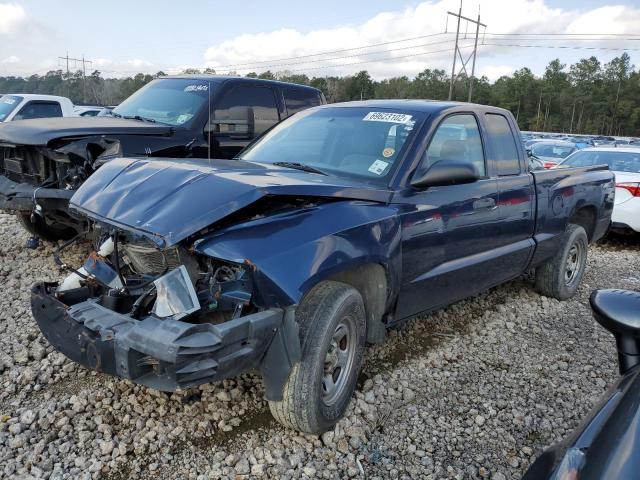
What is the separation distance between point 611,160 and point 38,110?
463 inches

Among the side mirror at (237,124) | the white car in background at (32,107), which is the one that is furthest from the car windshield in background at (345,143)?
the white car in background at (32,107)

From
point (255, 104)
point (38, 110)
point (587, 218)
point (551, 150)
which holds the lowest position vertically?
point (551, 150)

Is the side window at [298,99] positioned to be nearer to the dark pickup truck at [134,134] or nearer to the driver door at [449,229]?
the dark pickup truck at [134,134]

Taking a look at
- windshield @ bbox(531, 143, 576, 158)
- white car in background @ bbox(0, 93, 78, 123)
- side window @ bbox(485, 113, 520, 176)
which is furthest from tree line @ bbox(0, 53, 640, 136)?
side window @ bbox(485, 113, 520, 176)

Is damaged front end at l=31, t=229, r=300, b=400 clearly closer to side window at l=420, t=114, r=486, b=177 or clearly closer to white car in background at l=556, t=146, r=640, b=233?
side window at l=420, t=114, r=486, b=177

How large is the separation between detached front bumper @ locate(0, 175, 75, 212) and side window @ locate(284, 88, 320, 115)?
10.5 ft

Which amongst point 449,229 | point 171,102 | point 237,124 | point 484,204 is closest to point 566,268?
point 484,204

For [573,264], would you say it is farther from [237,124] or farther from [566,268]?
[237,124]

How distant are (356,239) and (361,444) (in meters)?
1.11

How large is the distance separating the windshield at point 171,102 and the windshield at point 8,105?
6.72 meters

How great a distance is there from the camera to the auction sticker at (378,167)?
3.46 metres

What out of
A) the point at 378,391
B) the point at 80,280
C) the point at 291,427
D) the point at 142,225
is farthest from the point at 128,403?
the point at 378,391

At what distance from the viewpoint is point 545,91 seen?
87.2 meters

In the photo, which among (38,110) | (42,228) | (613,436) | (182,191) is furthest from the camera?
(38,110)
